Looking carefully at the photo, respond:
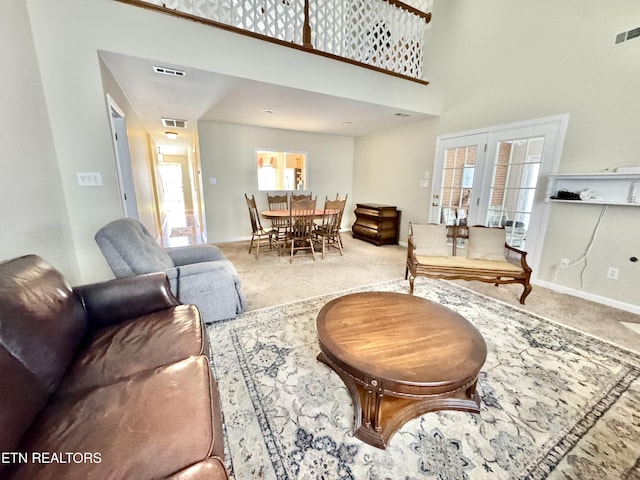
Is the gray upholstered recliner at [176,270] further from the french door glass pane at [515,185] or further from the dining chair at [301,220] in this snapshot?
the french door glass pane at [515,185]

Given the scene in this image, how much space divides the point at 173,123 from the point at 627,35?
615cm

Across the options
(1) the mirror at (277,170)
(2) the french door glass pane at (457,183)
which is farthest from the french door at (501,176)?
(1) the mirror at (277,170)

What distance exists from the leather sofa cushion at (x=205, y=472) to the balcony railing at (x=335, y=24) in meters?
3.22

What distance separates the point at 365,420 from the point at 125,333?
1.32 metres

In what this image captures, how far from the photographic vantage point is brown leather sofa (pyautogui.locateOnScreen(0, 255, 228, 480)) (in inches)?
28.0

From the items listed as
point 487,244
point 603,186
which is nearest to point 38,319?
point 487,244

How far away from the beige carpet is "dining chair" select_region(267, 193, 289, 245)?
1.26 feet

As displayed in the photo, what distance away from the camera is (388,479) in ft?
3.52

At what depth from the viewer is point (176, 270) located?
80.7 inches

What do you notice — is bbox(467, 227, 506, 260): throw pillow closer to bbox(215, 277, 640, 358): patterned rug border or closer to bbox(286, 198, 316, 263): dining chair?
bbox(215, 277, 640, 358): patterned rug border

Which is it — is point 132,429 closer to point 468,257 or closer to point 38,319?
point 38,319

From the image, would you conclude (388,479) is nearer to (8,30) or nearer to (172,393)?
(172,393)

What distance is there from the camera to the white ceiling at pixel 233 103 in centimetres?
266

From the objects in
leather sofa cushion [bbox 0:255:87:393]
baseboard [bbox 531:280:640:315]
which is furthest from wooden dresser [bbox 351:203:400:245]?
leather sofa cushion [bbox 0:255:87:393]
